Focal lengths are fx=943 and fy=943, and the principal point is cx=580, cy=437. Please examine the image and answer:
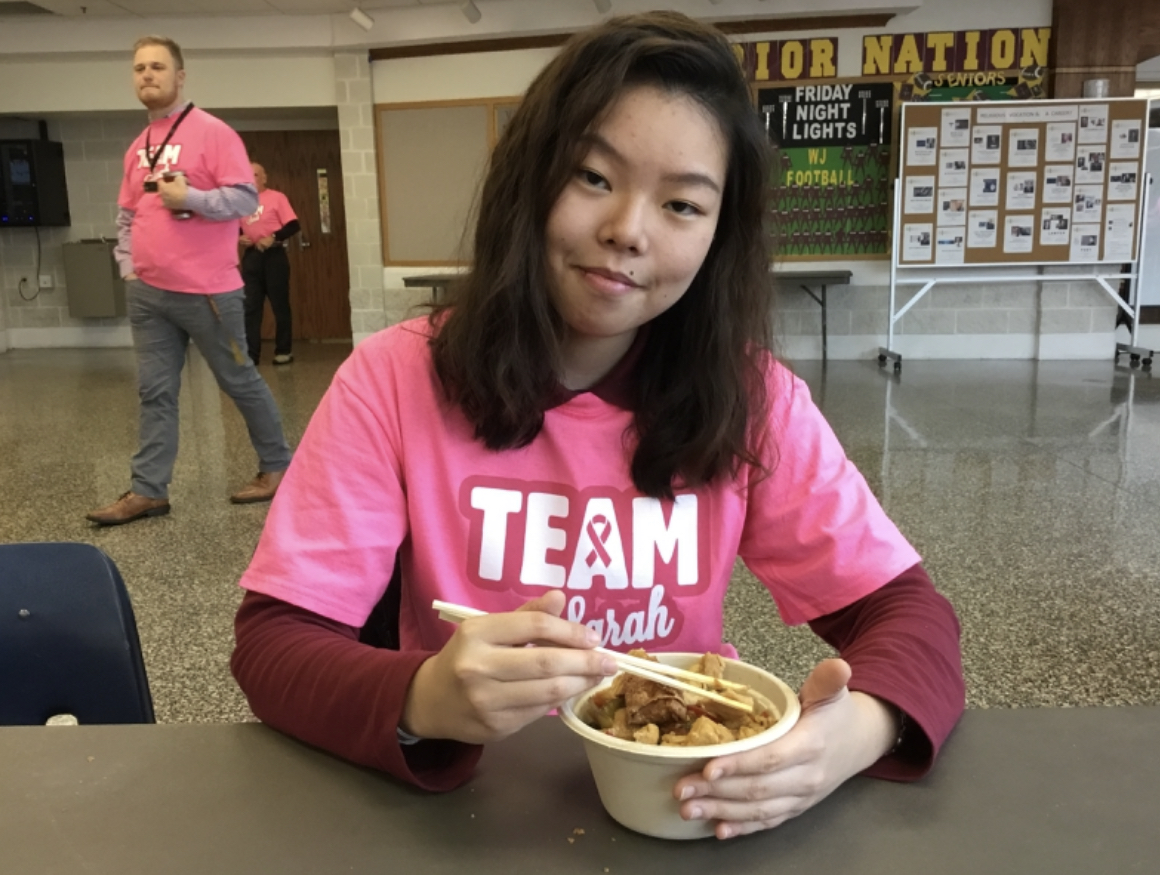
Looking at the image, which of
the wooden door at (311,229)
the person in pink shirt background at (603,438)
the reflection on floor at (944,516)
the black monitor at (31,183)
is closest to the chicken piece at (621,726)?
the person in pink shirt background at (603,438)

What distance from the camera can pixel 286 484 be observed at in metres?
0.82

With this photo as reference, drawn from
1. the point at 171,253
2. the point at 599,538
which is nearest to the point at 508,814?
the point at 599,538

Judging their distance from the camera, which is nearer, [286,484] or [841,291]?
[286,484]

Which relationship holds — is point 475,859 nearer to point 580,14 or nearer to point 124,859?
point 124,859

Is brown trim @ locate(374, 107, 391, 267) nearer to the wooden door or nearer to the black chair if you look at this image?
the wooden door

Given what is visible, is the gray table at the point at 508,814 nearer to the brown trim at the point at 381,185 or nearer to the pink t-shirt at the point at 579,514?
the pink t-shirt at the point at 579,514

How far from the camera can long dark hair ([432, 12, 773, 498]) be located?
31.8 inches

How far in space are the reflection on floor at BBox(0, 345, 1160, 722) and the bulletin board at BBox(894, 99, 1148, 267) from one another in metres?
0.99

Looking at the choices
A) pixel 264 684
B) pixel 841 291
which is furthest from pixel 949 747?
pixel 841 291

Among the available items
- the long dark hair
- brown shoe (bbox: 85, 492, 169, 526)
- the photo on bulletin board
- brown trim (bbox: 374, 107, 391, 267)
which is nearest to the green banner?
the photo on bulletin board

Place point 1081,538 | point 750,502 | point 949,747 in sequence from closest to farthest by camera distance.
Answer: point 949,747, point 750,502, point 1081,538

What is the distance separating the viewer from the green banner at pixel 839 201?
6.25 metres

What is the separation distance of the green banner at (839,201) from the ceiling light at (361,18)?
2.90 meters

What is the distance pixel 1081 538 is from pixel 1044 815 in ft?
7.95
